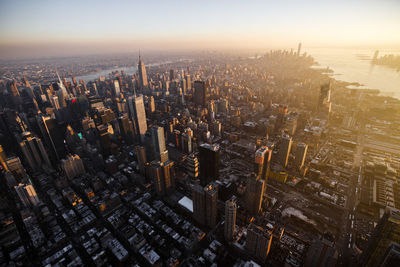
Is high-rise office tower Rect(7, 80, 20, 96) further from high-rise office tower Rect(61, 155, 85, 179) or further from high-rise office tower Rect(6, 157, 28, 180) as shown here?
high-rise office tower Rect(61, 155, 85, 179)

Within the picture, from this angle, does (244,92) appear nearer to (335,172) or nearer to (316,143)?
(316,143)

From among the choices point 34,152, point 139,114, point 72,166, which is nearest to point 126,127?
point 139,114

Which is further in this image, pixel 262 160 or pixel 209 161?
pixel 209 161

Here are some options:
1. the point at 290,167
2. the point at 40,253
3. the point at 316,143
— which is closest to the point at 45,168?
the point at 40,253

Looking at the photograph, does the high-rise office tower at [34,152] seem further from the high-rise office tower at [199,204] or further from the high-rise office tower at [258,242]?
the high-rise office tower at [258,242]

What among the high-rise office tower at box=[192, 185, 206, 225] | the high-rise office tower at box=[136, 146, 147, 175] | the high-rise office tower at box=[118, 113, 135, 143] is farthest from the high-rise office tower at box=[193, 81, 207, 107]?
the high-rise office tower at box=[192, 185, 206, 225]

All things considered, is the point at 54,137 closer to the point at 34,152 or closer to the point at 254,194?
the point at 34,152
